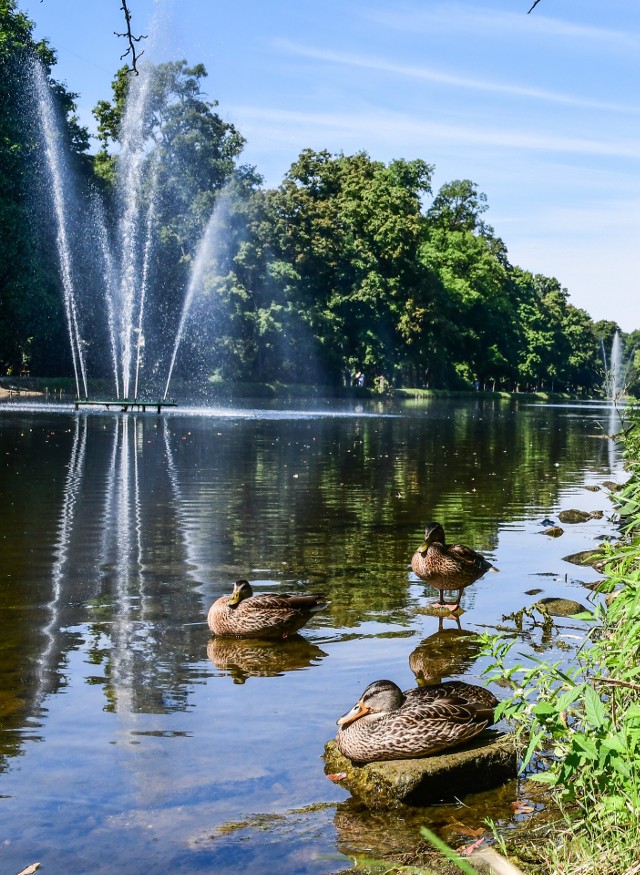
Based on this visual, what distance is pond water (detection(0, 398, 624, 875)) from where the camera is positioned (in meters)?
5.78

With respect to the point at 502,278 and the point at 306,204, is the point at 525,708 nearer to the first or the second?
the point at 306,204

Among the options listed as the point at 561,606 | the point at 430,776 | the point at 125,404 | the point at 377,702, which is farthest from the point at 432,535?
the point at 125,404

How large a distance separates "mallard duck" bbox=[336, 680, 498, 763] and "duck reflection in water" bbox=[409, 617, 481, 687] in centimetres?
146

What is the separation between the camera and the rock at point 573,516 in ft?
57.5

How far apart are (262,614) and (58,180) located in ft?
198

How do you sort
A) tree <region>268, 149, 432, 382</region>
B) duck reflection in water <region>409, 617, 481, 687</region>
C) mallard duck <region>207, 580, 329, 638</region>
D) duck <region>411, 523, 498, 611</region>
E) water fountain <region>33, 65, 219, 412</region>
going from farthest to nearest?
tree <region>268, 149, 432, 382</region> < water fountain <region>33, 65, 219, 412</region> < duck <region>411, 523, 498, 611</region> < mallard duck <region>207, 580, 329, 638</region> < duck reflection in water <region>409, 617, 481, 687</region>

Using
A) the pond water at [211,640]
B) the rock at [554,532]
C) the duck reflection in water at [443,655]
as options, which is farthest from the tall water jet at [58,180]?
the duck reflection in water at [443,655]

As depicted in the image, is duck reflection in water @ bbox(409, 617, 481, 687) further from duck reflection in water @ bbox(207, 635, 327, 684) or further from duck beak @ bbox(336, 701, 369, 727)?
duck beak @ bbox(336, 701, 369, 727)

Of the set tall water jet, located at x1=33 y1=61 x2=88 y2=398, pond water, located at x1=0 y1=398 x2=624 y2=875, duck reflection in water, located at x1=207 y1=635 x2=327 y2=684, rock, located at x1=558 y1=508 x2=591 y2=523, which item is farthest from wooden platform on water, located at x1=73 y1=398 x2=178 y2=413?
duck reflection in water, located at x1=207 y1=635 x2=327 y2=684

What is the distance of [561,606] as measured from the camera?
34.3 ft

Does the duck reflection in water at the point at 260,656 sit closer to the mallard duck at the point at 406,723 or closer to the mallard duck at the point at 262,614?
the mallard duck at the point at 262,614

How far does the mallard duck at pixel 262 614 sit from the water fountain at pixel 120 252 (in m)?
53.8

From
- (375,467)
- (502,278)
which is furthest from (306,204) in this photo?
(375,467)

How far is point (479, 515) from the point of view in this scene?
58.5 ft
